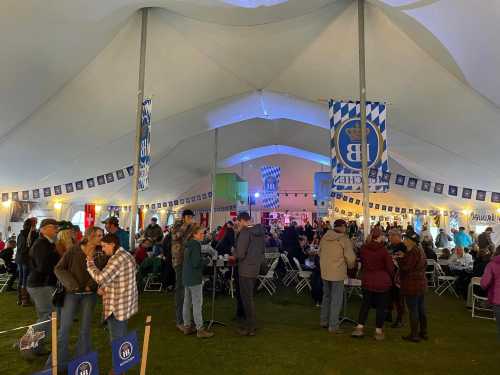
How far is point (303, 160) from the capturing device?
21.0 metres

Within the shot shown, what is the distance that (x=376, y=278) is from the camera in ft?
14.0

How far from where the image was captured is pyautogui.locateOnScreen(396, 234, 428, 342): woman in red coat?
13.8 feet

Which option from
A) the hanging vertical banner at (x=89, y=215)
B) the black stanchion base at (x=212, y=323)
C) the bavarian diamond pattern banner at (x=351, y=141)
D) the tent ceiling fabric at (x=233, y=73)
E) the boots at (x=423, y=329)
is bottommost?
the black stanchion base at (x=212, y=323)

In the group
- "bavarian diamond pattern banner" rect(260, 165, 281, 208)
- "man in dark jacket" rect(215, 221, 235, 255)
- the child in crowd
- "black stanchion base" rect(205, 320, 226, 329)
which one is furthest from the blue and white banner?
the child in crowd

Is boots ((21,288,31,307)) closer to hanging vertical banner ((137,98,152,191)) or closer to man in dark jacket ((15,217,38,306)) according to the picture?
man in dark jacket ((15,217,38,306))

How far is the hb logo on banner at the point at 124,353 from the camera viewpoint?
2.23 m

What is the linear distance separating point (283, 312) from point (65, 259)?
3.39 metres

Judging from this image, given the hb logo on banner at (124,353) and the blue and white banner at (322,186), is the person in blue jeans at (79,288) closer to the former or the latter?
the hb logo on banner at (124,353)

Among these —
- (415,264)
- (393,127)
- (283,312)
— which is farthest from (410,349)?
(393,127)

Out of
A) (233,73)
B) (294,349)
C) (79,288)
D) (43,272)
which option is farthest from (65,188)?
(294,349)

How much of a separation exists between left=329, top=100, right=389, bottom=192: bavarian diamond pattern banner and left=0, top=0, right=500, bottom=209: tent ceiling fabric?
1575 mm

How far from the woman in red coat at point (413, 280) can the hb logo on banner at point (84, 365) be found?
330 cm

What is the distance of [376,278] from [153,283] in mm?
4464

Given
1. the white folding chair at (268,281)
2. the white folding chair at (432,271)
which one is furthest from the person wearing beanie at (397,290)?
the white folding chair at (432,271)
